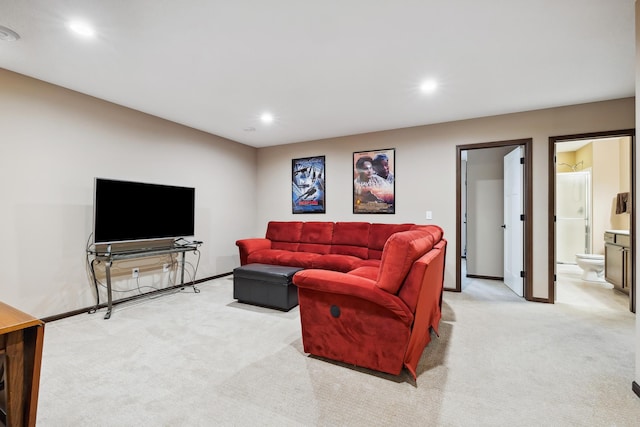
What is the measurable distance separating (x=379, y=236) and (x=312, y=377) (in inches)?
103

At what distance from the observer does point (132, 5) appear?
1.88 meters

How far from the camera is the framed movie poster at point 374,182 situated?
468cm

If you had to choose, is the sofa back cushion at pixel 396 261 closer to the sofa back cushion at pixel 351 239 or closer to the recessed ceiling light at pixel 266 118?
the sofa back cushion at pixel 351 239

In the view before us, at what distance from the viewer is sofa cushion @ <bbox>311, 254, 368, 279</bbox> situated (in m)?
4.00

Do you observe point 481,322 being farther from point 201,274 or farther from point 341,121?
point 201,274

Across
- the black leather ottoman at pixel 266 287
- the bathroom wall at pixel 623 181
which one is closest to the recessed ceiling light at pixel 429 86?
the black leather ottoman at pixel 266 287

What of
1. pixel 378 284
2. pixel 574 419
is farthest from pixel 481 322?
pixel 378 284

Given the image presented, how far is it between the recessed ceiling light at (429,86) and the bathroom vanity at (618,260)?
3.10 metres

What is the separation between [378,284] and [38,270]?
3.41m

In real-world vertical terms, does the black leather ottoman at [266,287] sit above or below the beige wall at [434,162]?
below

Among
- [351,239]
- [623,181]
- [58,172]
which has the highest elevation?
[623,181]

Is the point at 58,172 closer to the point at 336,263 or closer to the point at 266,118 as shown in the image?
the point at 266,118

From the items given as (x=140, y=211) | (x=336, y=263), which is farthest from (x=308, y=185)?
(x=140, y=211)

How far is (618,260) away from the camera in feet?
13.0
